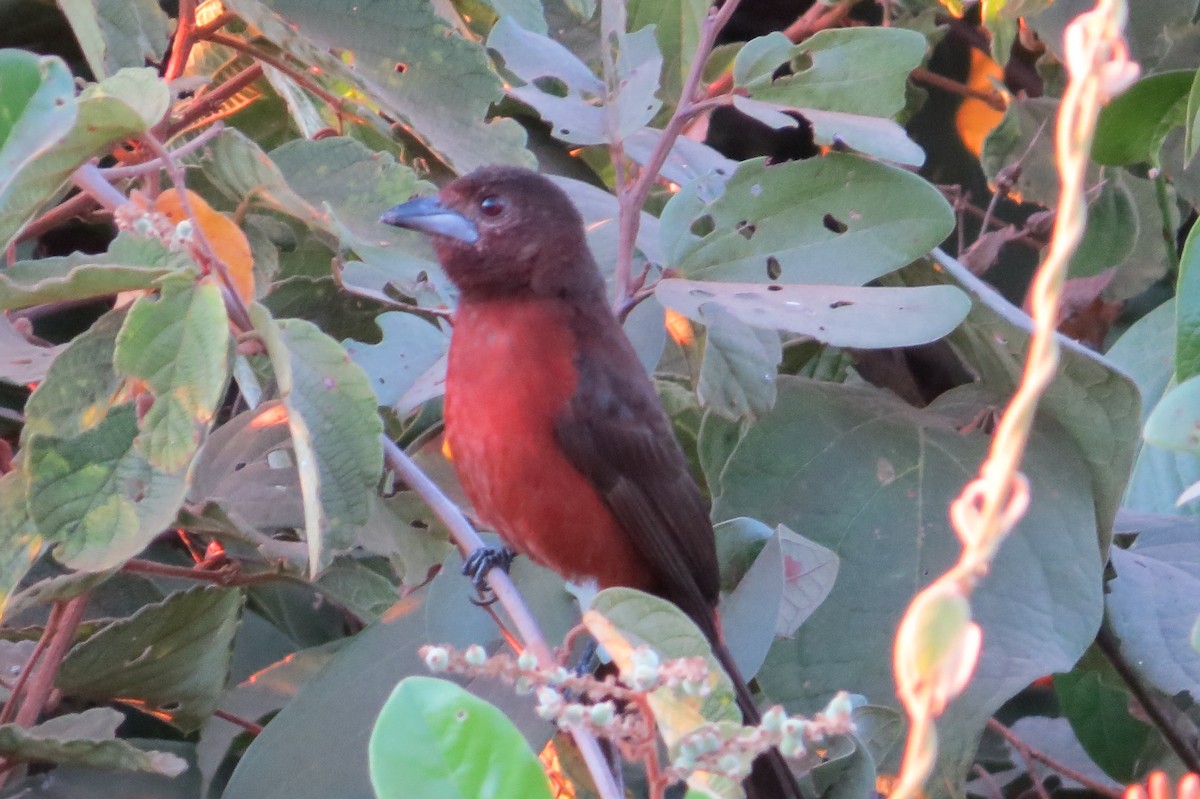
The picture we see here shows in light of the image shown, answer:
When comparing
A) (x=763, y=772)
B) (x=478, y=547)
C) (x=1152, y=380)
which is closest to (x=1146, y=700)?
(x=1152, y=380)

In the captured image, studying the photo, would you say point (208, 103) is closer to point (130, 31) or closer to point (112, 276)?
point (130, 31)

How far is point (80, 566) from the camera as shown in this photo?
155 cm

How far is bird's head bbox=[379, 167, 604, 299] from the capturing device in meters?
2.88

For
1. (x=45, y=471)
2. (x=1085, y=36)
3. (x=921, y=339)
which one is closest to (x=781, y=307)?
(x=921, y=339)

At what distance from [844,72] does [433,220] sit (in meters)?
0.98

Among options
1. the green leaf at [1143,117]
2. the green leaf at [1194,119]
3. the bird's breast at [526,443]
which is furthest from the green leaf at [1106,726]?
the green leaf at [1194,119]

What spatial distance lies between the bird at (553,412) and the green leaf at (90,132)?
3.77 ft

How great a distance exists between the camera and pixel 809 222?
96.3 inches

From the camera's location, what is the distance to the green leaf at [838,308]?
83.9 inches

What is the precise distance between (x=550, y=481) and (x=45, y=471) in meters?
1.35

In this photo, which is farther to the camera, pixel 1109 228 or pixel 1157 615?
pixel 1109 228

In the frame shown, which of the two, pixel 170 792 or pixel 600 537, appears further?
pixel 600 537

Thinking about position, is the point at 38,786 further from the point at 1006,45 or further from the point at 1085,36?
the point at 1006,45

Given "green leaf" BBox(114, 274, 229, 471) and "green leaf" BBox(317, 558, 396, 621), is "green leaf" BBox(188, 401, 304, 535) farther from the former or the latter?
"green leaf" BBox(114, 274, 229, 471)
